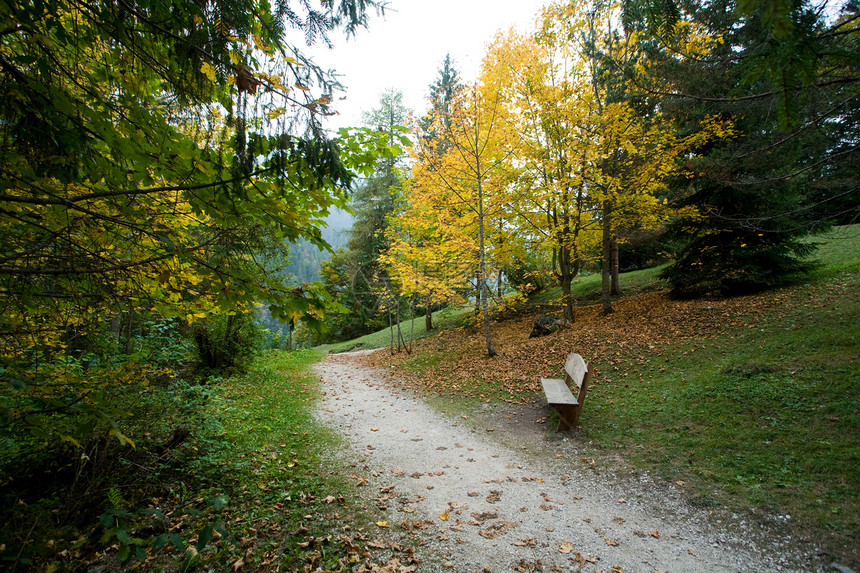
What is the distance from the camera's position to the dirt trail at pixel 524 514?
9.23 ft

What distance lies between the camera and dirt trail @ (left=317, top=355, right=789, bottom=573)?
2.81 metres

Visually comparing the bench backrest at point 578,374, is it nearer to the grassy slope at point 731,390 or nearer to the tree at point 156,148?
the grassy slope at point 731,390

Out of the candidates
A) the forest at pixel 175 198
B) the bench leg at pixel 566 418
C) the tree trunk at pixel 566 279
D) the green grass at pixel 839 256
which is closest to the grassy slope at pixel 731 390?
the green grass at pixel 839 256

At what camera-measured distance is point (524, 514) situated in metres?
3.48

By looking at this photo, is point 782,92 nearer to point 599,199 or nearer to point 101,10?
point 101,10

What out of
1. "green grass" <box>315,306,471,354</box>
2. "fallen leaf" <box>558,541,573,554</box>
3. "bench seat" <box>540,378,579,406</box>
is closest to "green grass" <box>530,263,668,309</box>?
"green grass" <box>315,306,471,354</box>

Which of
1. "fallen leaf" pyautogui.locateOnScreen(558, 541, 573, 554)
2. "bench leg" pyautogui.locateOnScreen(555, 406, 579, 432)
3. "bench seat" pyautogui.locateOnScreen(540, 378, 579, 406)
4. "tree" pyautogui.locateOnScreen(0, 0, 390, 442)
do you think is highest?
"tree" pyautogui.locateOnScreen(0, 0, 390, 442)

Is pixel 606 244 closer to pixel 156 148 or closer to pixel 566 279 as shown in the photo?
pixel 566 279

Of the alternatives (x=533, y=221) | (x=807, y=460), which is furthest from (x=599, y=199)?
(x=807, y=460)

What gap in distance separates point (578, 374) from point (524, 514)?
286 cm

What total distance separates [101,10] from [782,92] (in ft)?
12.8

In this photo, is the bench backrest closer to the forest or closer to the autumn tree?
the forest

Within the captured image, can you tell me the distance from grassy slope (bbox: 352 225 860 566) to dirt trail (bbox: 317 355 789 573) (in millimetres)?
593

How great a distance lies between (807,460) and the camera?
11.9 feet
